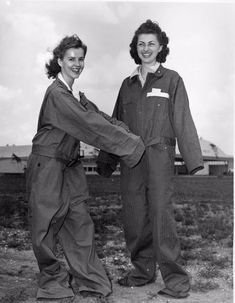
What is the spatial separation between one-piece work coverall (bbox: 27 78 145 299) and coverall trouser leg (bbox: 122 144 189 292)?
29 centimetres

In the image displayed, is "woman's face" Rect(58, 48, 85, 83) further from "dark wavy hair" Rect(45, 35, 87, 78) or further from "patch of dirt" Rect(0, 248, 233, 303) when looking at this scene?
"patch of dirt" Rect(0, 248, 233, 303)

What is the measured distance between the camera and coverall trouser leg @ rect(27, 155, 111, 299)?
151 inches

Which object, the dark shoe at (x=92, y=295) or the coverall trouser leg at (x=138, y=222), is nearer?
the dark shoe at (x=92, y=295)

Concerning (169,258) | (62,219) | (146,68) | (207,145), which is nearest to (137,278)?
(169,258)

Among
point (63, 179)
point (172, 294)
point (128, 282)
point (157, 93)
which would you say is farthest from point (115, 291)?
point (157, 93)

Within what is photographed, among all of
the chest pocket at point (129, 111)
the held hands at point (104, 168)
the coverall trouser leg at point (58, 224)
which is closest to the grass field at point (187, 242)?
the coverall trouser leg at point (58, 224)

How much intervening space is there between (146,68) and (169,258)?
1.68 m

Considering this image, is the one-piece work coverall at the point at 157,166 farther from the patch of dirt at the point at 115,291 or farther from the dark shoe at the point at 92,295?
the dark shoe at the point at 92,295

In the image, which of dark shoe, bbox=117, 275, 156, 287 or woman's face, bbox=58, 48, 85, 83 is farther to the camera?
dark shoe, bbox=117, 275, 156, 287

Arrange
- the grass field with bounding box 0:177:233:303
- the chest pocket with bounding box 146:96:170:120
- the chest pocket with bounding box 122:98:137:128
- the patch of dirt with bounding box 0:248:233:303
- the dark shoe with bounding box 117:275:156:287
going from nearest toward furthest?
the patch of dirt with bounding box 0:248:233:303 < the chest pocket with bounding box 146:96:170:120 < the chest pocket with bounding box 122:98:137:128 < the dark shoe with bounding box 117:275:156:287 < the grass field with bounding box 0:177:233:303

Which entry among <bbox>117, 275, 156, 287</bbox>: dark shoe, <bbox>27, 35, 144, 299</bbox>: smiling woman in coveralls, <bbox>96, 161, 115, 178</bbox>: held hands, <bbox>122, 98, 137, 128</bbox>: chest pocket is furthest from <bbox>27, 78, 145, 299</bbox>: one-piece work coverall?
<bbox>96, 161, 115, 178</bbox>: held hands

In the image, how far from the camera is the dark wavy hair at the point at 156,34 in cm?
422

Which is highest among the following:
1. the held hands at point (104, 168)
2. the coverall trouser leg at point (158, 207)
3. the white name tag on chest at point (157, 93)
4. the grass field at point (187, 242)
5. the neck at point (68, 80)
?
the neck at point (68, 80)

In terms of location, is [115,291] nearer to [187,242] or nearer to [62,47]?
[62,47]
